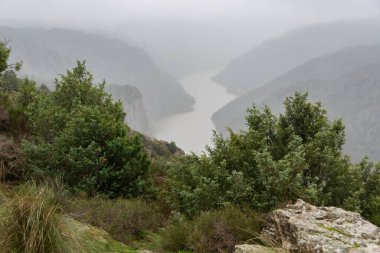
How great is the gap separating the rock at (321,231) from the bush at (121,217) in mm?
4736

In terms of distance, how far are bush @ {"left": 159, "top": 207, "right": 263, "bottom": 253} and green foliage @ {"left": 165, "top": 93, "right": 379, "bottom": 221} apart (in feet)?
5.61

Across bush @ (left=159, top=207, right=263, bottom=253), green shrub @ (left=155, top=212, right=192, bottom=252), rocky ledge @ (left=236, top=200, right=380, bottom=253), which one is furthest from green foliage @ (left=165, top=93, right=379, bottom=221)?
rocky ledge @ (left=236, top=200, right=380, bottom=253)

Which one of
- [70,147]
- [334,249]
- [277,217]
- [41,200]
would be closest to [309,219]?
[277,217]

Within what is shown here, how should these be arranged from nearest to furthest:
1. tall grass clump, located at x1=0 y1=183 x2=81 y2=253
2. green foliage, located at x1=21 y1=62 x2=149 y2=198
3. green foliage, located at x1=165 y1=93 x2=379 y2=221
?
tall grass clump, located at x1=0 y1=183 x2=81 y2=253 → green foliage, located at x1=165 y1=93 x2=379 y2=221 → green foliage, located at x1=21 y1=62 x2=149 y2=198

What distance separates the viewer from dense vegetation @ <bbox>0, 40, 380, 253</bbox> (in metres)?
10.0

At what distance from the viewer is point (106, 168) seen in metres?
16.7

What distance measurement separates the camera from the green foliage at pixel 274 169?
1175 cm

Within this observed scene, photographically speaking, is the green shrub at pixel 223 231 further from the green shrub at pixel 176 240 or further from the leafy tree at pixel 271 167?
the leafy tree at pixel 271 167

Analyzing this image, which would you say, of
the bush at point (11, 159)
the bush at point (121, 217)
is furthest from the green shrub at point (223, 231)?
the bush at point (11, 159)

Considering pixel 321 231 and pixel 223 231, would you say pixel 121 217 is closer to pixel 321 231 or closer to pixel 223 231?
pixel 223 231

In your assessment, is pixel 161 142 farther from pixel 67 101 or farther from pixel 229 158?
pixel 229 158

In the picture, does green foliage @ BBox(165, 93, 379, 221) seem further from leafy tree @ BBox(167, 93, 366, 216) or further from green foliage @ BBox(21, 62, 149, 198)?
green foliage @ BBox(21, 62, 149, 198)

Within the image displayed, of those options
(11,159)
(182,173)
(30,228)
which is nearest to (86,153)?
(11,159)

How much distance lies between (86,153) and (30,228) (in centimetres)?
993
